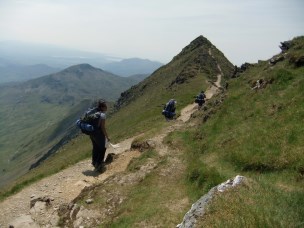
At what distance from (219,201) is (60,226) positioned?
30.7ft

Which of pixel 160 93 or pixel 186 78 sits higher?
pixel 186 78

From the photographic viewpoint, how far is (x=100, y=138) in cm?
2195

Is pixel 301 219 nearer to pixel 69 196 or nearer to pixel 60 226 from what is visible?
pixel 60 226

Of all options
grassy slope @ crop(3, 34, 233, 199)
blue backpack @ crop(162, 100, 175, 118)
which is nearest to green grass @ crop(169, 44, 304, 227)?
blue backpack @ crop(162, 100, 175, 118)

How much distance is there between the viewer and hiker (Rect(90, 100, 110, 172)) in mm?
21281

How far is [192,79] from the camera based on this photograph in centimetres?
8681

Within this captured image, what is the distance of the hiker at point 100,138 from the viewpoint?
69.8 ft

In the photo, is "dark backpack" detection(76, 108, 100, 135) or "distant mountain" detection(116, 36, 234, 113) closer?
"dark backpack" detection(76, 108, 100, 135)

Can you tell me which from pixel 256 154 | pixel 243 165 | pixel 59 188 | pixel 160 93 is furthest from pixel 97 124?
pixel 160 93

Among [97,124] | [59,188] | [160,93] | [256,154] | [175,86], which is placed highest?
[97,124]

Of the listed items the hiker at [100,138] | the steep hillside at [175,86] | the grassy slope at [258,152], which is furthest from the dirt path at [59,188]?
the steep hillside at [175,86]

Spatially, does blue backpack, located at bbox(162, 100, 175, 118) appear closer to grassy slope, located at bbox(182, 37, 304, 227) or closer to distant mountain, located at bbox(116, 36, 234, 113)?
grassy slope, located at bbox(182, 37, 304, 227)

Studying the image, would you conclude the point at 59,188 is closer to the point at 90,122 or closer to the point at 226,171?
the point at 90,122

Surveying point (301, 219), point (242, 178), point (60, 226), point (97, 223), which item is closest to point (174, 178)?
point (97, 223)
